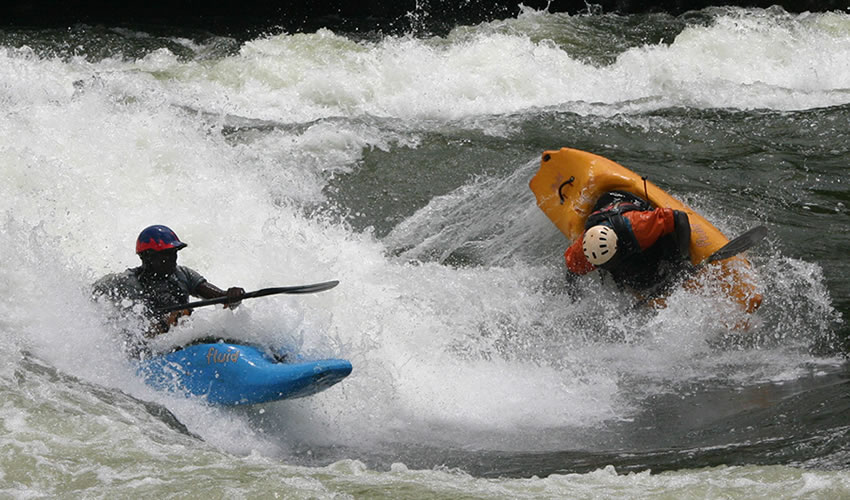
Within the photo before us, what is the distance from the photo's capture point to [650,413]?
5.21 m

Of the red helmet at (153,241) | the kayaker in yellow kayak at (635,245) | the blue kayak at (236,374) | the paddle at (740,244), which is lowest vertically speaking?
the blue kayak at (236,374)

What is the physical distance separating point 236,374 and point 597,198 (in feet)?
9.59

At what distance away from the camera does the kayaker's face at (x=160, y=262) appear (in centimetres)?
562

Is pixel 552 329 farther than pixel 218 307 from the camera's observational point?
Yes

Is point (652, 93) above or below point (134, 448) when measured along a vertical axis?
above

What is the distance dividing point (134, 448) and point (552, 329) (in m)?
3.09

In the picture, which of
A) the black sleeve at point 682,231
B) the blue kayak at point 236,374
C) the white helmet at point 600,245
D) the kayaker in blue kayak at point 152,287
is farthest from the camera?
the black sleeve at point 682,231

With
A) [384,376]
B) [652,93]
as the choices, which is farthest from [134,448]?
[652,93]

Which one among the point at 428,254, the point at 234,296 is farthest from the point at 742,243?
the point at 234,296

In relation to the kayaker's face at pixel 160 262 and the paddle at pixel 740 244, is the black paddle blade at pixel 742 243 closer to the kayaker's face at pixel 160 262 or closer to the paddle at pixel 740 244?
the paddle at pixel 740 244

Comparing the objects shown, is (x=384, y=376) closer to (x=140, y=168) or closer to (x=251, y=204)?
(x=251, y=204)

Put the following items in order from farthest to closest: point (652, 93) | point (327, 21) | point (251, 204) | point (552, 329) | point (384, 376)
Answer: point (327, 21), point (652, 93), point (251, 204), point (552, 329), point (384, 376)

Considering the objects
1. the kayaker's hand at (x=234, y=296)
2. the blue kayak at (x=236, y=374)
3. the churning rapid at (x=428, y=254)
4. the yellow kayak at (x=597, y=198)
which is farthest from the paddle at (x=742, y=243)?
the kayaker's hand at (x=234, y=296)

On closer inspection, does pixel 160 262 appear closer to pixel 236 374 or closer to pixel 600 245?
pixel 236 374
